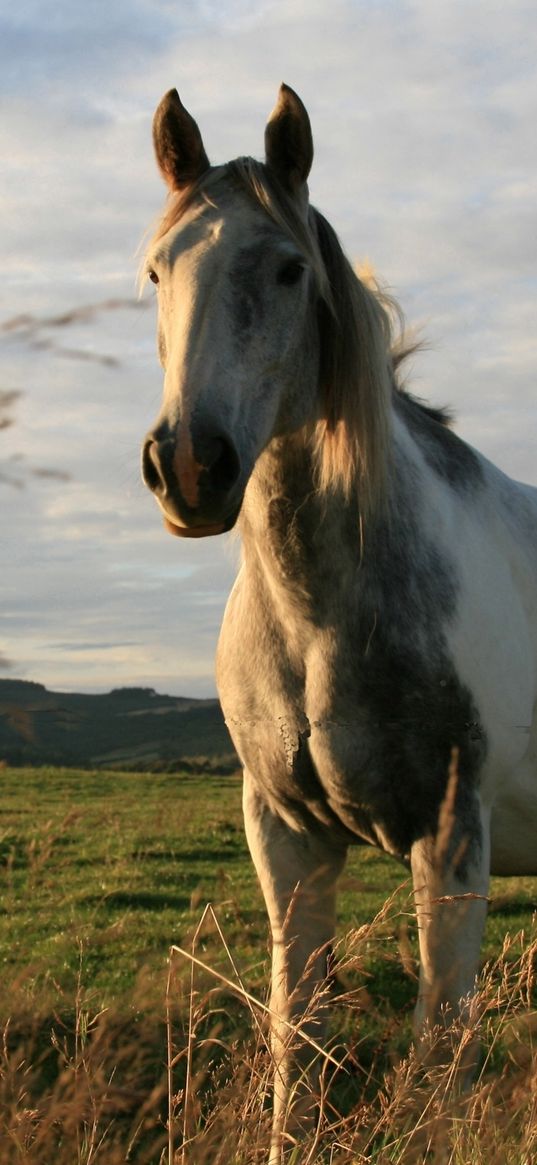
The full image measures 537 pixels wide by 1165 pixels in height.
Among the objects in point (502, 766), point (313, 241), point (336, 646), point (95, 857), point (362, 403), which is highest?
point (313, 241)

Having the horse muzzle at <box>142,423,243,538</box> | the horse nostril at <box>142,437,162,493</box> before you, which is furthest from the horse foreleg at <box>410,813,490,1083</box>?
the horse nostril at <box>142,437,162,493</box>

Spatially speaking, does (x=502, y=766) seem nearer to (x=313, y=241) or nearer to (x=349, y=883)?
(x=349, y=883)

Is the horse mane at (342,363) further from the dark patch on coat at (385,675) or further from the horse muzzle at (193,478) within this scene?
the horse muzzle at (193,478)

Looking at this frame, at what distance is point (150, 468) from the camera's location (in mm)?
3016

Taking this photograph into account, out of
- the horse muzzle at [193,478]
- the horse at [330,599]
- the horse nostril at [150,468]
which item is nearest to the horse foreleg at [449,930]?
the horse at [330,599]

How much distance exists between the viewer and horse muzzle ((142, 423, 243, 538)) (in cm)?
294

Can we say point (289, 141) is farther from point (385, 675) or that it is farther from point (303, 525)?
point (385, 675)

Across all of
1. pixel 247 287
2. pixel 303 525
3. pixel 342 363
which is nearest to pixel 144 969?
pixel 303 525

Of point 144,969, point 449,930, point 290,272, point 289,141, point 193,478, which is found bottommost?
point 449,930

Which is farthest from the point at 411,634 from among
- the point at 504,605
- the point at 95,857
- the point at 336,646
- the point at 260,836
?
the point at 95,857

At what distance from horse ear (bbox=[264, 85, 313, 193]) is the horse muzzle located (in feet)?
3.68

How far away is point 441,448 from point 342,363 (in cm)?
95

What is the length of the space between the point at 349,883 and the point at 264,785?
1527mm

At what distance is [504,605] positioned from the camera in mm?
4156
